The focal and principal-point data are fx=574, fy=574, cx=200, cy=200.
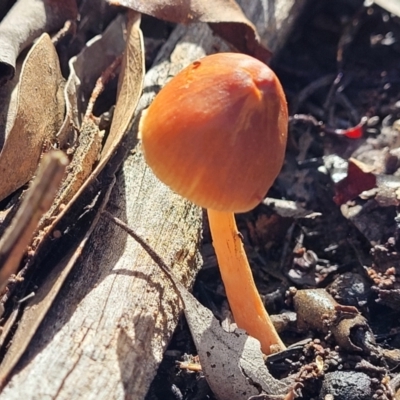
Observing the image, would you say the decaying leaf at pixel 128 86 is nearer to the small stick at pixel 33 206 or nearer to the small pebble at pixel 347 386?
the small stick at pixel 33 206

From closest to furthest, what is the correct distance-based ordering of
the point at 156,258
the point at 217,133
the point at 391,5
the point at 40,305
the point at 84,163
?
the point at 217,133
the point at 40,305
the point at 156,258
the point at 84,163
the point at 391,5

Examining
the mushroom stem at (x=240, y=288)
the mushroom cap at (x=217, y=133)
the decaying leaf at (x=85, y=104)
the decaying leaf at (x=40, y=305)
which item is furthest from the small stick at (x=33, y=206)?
the mushroom stem at (x=240, y=288)

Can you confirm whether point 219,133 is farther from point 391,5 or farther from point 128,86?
point 391,5

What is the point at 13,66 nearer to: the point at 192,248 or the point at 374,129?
the point at 192,248

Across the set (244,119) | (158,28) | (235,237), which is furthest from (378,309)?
(158,28)

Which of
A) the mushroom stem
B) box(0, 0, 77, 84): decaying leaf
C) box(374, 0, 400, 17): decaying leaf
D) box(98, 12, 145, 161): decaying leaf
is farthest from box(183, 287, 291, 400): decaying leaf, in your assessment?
box(374, 0, 400, 17): decaying leaf

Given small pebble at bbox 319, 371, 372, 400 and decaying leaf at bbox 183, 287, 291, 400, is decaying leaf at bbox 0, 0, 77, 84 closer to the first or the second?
decaying leaf at bbox 183, 287, 291, 400

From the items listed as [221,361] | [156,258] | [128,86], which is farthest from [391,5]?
[221,361]
